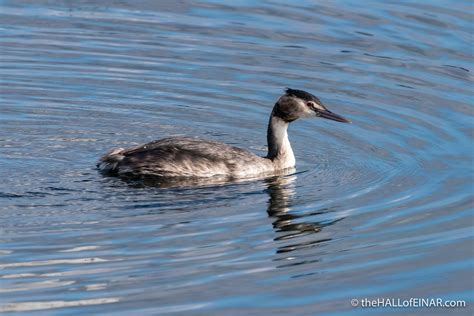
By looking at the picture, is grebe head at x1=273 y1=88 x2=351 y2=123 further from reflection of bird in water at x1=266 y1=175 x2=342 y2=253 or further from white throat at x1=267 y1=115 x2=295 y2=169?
reflection of bird in water at x1=266 y1=175 x2=342 y2=253

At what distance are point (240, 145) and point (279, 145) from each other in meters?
0.85

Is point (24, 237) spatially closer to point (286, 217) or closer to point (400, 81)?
point (286, 217)

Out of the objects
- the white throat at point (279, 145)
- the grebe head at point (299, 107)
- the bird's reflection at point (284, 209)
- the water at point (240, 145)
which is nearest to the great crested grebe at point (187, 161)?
the white throat at point (279, 145)

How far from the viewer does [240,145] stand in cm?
1778

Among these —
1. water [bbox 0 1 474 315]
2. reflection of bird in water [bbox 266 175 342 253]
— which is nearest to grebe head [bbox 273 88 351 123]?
water [bbox 0 1 474 315]

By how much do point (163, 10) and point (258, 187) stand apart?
26.2 ft

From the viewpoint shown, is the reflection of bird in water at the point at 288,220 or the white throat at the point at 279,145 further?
the white throat at the point at 279,145

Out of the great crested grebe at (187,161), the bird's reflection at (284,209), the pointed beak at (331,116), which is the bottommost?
the bird's reflection at (284,209)

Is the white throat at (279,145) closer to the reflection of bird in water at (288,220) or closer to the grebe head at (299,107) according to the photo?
the grebe head at (299,107)

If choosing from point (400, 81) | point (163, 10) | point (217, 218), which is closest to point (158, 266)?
point (217, 218)

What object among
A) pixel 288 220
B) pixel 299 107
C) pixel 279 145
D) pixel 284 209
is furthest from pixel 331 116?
pixel 288 220

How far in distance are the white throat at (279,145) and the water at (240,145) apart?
282mm

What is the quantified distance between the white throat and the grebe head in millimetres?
100

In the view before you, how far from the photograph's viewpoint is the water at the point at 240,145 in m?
12.5
